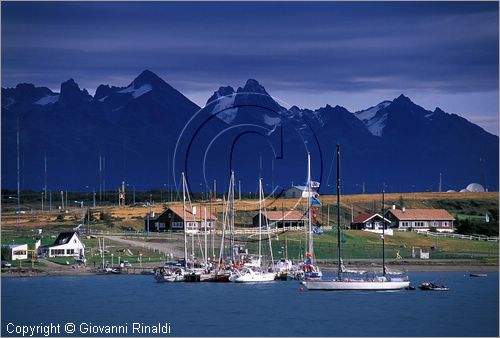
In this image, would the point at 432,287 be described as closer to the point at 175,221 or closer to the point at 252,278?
the point at 252,278

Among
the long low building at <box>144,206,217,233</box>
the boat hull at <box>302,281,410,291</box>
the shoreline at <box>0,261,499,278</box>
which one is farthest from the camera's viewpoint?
the long low building at <box>144,206,217,233</box>

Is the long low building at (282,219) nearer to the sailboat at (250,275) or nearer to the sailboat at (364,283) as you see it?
the sailboat at (250,275)

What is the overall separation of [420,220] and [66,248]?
121 ft

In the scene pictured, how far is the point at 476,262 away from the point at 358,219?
2066 cm

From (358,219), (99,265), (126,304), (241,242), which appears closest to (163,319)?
(126,304)

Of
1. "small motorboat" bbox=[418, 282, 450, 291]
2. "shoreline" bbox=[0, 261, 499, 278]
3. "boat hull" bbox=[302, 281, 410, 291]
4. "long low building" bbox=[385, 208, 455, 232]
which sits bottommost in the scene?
"small motorboat" bbox=[418, 282, 450, 291]

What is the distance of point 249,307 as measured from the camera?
63125 millimetres

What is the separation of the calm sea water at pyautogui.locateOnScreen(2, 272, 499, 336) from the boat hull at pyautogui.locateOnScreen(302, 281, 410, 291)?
1.77 feet

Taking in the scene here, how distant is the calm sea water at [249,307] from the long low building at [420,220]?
30587 mm

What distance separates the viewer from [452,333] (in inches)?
2126

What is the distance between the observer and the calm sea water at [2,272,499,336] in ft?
181

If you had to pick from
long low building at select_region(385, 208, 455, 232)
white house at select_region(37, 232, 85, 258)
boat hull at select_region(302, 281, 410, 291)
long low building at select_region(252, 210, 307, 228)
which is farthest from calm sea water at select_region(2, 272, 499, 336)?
long low building at select_region(385, 208, 455, 232)

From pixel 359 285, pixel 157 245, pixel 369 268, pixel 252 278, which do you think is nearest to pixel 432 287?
pixel 359 285

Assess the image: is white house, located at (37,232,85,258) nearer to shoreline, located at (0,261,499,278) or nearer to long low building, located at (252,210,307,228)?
shoreline, located at (0,261,499,278)
